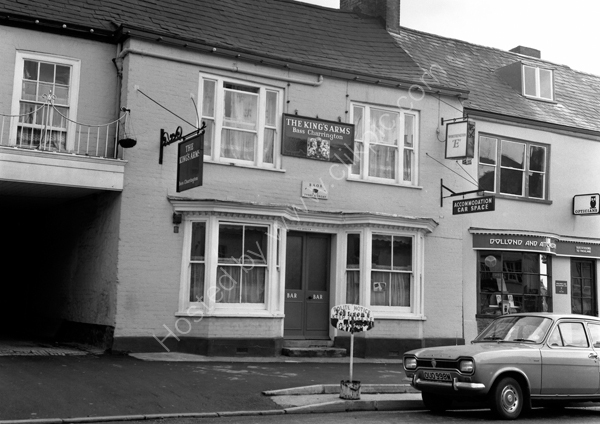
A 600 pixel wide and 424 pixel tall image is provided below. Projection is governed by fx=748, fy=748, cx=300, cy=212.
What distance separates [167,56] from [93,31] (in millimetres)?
1675

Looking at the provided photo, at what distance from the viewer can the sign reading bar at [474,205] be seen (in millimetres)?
17094

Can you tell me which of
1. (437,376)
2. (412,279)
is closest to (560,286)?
(412,279)

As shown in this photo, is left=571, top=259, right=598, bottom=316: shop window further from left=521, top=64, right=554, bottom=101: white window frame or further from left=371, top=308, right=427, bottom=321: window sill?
left=371, top=308, right=427, bottom=321: window sill

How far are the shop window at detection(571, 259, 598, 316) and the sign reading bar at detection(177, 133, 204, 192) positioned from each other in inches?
478

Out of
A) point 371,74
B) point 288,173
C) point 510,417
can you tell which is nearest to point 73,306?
point 288,173

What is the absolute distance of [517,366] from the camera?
410 inches

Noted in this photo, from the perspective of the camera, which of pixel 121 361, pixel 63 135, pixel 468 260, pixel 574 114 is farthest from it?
pixel 574 114

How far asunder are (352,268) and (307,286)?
1140mm

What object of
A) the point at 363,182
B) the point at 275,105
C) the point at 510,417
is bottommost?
the point at 510,417

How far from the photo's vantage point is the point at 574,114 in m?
22.4

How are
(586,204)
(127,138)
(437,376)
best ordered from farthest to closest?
(586,204) < (127,138) < (437,376)

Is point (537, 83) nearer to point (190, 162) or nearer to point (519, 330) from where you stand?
point (190, 162)

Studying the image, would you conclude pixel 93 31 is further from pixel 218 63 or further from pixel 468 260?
pixel 468 260

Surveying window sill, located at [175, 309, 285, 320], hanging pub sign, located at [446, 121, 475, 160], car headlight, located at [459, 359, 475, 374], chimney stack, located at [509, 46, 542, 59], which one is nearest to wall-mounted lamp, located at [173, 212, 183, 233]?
window sill, located at [175, 309, 285, 320]
